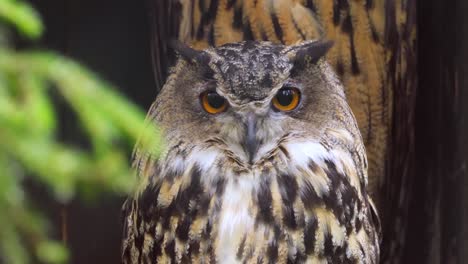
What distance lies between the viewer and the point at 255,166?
1.46 metres

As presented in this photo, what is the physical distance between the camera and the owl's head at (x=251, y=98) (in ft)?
4.50

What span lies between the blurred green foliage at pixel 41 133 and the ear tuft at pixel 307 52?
468 millimetres

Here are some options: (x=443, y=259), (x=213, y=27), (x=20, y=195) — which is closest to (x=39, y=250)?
(x=20, y=195)

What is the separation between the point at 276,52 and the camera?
→ 1.40 meters

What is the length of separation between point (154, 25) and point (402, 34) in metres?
0.53

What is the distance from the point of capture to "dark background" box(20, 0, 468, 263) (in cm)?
194

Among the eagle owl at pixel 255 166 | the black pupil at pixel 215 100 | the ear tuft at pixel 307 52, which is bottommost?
the eagle owl at pixel 255 166

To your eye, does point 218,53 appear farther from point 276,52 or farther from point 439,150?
point 439,150

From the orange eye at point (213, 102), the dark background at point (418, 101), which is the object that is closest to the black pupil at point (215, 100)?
the orange eye at point (213, 102)

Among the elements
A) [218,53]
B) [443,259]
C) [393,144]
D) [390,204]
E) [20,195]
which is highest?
[218,53]

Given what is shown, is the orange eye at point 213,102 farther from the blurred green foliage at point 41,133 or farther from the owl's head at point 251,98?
the blurred green foliage at point 41,133

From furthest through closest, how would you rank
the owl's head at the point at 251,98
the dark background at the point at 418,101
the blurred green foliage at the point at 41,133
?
the dark background at the point at 418,101, the owl's head at the point at 251,98, the blurred green foliage at the point at 41,133

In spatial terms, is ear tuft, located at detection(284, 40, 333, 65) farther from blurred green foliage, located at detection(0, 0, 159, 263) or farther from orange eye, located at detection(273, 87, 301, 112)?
blurred green foliage, located at detection(0, 0, 159, 263)

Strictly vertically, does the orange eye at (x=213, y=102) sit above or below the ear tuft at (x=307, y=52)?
below
